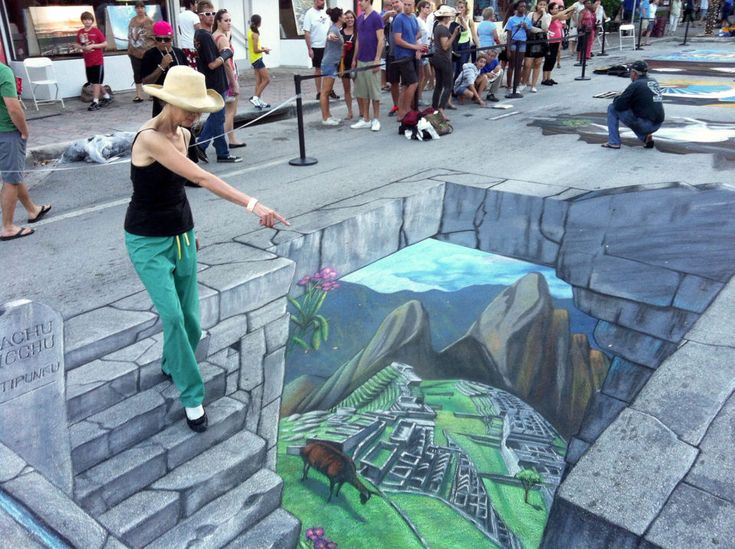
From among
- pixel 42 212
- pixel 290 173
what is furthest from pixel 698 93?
pixel 42 212

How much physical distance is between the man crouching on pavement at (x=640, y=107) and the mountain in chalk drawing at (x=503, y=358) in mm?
4361

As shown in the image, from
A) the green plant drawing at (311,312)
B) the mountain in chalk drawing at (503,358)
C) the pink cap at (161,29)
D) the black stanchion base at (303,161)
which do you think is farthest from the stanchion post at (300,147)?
the mountain in chalk drawing at (503,358)

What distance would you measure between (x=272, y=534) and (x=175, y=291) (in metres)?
1.36

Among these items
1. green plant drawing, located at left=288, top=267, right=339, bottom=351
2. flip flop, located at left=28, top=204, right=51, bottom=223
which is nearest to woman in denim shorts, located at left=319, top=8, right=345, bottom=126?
flip flop, located at left=28, top=204, right=51, bottom=223

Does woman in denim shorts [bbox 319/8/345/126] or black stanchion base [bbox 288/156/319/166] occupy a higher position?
woman in denim shorts [bbox 319/8/345/126]

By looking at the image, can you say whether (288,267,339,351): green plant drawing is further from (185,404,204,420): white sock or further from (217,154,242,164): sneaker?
(217,154,242,164): sneaker

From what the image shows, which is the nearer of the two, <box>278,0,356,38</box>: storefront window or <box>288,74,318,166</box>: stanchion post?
<box>288,74,318,166</box>: stanchion post

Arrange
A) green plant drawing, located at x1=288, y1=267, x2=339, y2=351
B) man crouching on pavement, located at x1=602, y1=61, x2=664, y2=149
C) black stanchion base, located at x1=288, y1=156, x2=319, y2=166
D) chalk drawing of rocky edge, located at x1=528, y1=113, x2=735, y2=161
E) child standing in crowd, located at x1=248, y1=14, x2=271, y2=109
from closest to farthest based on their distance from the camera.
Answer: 1. green plant drawing, located at x1=288, y1=267, x2=339, y2=351
2. black stanchion base, located at x1=288, y1=156, x2=319, y2=166
3. man crouching on pavement, located at x1=602, y1=61, x2=664, y2=149
4. chalk drawing of rocky edge, located at x1=528, y1=113, x2=735, y2=161
5. child standing in crowd, located at x1=248, y1=14, x2=271, y2=109

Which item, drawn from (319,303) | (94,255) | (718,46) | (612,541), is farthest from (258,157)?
(718,46)

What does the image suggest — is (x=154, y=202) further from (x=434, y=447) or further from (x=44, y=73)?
(x=44, y=73)

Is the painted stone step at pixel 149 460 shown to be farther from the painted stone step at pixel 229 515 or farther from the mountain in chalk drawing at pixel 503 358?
the mountain in chalk drawing at pixel 503 358

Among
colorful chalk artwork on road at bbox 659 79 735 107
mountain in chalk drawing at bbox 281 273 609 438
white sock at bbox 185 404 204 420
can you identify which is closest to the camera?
white sock at bbox 185 404 204 420

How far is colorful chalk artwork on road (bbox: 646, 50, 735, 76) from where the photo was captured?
1620 cm

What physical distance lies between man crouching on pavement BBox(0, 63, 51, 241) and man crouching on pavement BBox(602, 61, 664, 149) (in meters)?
6.80
